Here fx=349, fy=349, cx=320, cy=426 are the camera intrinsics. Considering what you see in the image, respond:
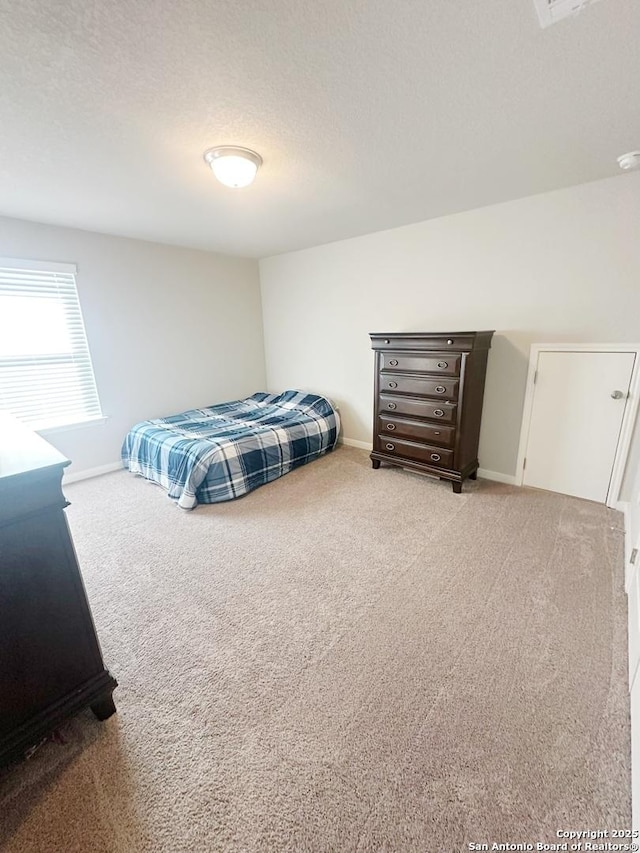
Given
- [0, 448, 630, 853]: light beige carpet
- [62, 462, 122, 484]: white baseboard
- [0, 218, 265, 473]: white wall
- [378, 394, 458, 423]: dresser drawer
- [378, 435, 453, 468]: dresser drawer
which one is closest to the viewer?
[0, 448, 630, 853]: light beige carpet

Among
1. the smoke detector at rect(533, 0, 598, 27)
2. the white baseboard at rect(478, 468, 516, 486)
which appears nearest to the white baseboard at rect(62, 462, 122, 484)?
the white baseboard at rect(478, 468, 516, 486)

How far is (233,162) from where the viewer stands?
1.78 meters

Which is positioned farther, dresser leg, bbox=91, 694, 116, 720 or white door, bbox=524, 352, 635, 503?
white door, bbox=524, 352, 635, 503

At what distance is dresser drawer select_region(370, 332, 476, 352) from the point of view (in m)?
2.51

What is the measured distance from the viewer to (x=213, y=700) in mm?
1309

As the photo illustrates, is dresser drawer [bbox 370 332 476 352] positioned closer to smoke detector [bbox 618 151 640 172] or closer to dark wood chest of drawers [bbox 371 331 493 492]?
dark wood chest of drawers [bbox 371 331 493 492]

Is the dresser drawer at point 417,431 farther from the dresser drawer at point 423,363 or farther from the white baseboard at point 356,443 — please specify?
the white baseboard at point 356,443

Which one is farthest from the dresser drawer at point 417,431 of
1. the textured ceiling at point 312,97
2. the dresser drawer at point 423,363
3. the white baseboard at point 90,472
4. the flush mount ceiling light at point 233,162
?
the white baseboard at point 90,472

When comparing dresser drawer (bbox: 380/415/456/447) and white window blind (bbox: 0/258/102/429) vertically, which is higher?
white window blind (bbox: 0/258/102/429)

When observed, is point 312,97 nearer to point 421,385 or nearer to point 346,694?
point 421,385

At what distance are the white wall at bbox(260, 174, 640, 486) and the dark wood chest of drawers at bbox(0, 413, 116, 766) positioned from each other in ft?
9.64

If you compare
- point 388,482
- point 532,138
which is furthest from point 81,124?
point 388,482

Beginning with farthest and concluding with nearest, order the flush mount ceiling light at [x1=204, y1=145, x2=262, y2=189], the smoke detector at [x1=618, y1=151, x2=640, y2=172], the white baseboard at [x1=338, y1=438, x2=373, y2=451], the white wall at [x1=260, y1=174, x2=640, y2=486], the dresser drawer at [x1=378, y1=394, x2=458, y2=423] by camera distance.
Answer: the white baseboard at [x1=338, y1=438, x2=373, y2=451], the dresser drawer at [x1=378, y1=394, x2=458, y2=423], the white wall at [x1=260, y1=174, x2=640, y2=486], the smoke detector at [x1=618, y1=151, x2=640, y2=172], the flush mount ceiling light at [x1=204, y1=145, x2=262, y2=189]

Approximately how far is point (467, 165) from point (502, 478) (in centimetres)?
228
